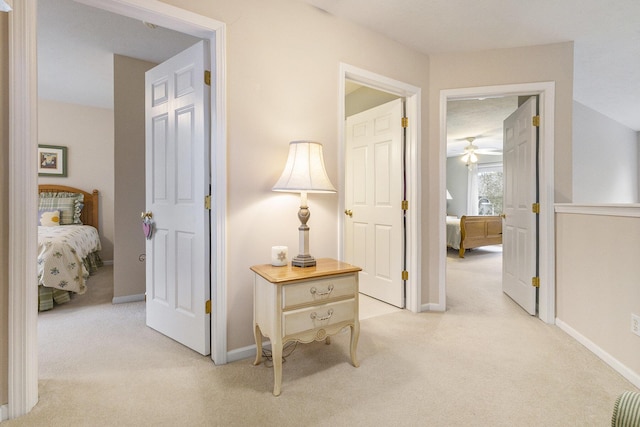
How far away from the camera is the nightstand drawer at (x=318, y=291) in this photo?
1687mm

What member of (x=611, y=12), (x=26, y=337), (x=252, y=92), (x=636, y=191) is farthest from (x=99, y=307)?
(x=636, y=191)

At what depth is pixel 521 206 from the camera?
311cm

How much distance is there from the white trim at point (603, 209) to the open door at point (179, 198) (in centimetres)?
260

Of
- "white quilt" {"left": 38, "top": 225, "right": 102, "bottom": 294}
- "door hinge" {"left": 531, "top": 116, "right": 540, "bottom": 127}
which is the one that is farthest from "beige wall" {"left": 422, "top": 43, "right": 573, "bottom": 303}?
"white quilt" {"left": 38, "top": 225, "right": 102, "bottom": 294}

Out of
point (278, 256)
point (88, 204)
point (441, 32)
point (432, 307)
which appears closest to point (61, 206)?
point (88, 204)

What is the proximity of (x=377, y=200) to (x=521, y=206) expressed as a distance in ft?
4.64

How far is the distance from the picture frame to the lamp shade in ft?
16.4

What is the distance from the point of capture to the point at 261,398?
161 centimetres

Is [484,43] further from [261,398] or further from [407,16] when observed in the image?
[261,398]

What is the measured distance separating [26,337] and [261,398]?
3.76 ft

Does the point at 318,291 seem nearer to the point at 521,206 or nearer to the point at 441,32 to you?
the point at 441,32

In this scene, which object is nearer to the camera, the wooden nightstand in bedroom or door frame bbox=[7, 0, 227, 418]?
door frame bbox=[7, 0, 227, 418]

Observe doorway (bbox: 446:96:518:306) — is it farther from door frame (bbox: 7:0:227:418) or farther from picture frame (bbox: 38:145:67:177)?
picture frame (bbox: 38:145:67:177)

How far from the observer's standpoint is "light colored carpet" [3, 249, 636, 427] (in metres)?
1.47
